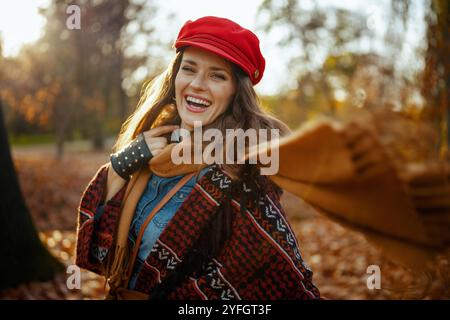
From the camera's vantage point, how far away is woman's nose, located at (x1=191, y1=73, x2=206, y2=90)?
1.80 metres

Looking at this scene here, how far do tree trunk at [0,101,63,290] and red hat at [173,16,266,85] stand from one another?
260 centimetres

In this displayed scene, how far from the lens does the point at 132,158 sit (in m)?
1.89

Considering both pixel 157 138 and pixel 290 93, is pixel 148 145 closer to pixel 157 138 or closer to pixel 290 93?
pixel 157 138

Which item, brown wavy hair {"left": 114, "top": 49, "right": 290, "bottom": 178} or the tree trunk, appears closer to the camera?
brown wavy hair {"left": 114, "top": 49, "right": 290, "bottom": 178}

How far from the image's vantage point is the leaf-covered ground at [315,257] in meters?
2.89

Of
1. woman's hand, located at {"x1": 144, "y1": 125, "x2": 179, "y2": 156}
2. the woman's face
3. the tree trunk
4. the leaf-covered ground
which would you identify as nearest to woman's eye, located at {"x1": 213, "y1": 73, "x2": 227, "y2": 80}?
the woman's face

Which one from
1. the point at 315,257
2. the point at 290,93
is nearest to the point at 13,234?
the point at 315,257

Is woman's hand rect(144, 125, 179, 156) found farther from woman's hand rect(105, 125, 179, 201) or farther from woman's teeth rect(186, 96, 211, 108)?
woman's teeth rect(186, 96, 211, 108)

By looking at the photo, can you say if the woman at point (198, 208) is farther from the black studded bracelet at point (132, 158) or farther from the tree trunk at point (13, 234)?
the tree trunk at point (13, 234)

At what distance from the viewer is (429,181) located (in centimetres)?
100

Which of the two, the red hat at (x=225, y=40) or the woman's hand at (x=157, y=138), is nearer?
the red hat at (x=225, y=40)

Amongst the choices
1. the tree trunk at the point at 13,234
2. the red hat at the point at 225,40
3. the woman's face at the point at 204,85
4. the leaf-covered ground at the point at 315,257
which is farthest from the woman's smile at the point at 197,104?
the tree trunk at the point at 13,234

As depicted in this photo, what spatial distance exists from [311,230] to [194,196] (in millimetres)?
5671
